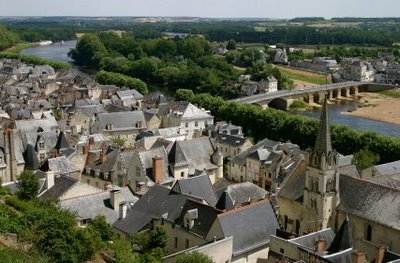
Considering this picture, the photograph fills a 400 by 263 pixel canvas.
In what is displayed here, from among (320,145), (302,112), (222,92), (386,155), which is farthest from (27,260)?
(222,92)

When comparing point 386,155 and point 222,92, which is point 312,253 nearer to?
point 386,155

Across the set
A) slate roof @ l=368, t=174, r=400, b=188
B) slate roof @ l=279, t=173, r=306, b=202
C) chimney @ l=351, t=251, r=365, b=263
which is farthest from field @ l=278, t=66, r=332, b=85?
chimney @ l=351, t=251, r=365, b=263

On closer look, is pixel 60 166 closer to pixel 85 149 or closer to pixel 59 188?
pixel 85 149

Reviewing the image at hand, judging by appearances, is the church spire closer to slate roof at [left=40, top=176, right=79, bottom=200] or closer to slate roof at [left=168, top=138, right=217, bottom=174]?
slate roof at [left=168, top=138, right=217, bottom=174]

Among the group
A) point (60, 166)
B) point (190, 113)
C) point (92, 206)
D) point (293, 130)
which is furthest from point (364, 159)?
point (92, 206)

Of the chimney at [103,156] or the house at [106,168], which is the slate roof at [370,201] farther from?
the chimney at [103,156]
